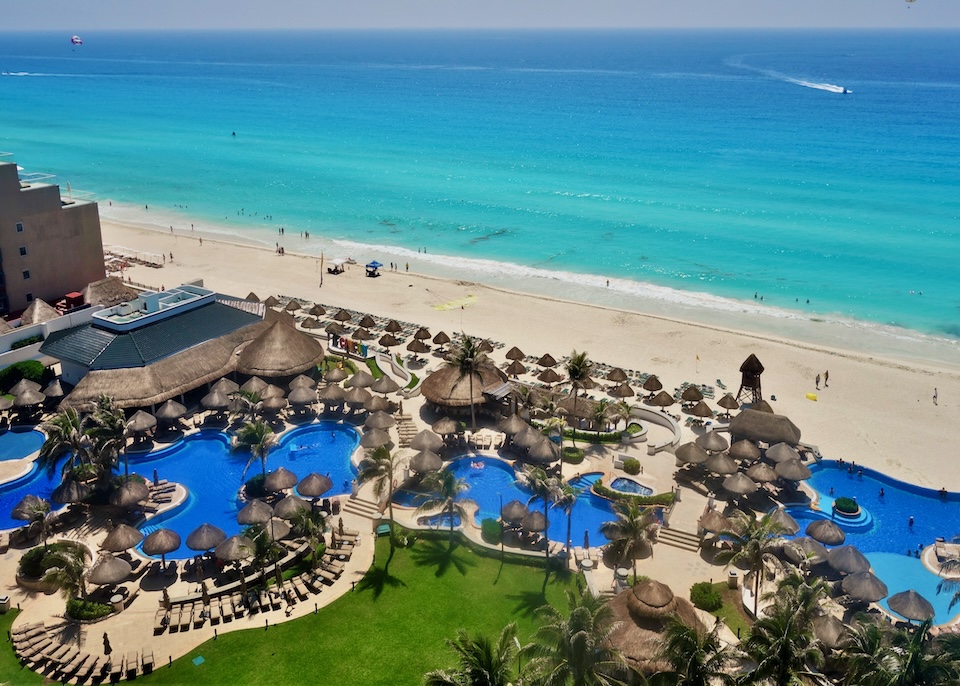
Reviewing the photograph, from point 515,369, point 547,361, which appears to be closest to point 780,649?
point 515,369

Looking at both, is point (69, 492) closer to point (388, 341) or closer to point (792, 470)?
point (388, 341)

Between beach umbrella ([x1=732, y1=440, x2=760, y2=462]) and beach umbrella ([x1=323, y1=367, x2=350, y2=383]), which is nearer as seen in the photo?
beach umbrella ([x1=732, y1=440, x2=760, y2=462])

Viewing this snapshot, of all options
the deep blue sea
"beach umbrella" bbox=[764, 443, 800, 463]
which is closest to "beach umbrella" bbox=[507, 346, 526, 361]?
"beach umbrella" bbox=[764, 443, 800, 463]

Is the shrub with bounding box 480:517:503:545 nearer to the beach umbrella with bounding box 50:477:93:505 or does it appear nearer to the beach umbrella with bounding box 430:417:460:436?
the beach umbrella with bounding box 430:417:460:436

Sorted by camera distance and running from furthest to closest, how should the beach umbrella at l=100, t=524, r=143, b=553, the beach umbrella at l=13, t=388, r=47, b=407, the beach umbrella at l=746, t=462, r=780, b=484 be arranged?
the beach umbrella at l=13, t=388, r=47, b=407 → the beach umbrella at l=746, t=462, r=780, b=484 → the beach umbrella at l=100, t=524, r=143, b=553

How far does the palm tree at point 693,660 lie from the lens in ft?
61.3

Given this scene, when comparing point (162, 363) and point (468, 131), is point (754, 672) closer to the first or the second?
point (162, 363)

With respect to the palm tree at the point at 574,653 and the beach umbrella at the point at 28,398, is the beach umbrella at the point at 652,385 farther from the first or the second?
the beach umbrella at the point at 28,398

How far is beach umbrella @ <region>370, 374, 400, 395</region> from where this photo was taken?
43.2m

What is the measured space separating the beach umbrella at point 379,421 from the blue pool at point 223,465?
55.1 inches

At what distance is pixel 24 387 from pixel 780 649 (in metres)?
36.5

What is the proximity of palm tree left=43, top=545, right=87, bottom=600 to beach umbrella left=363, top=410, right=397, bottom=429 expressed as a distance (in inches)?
585

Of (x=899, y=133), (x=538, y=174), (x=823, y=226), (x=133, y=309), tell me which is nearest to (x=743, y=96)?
(x=899, y=133)

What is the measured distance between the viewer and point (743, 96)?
19262 centimetres
